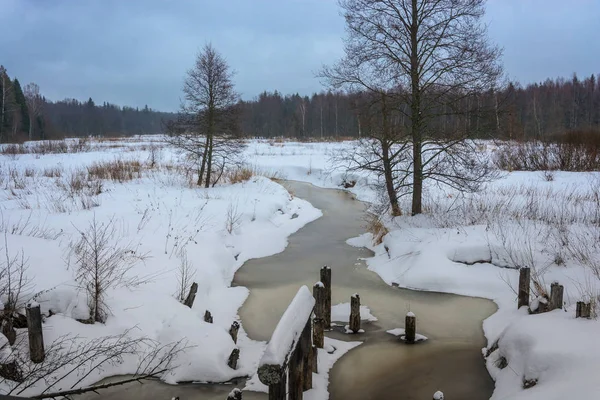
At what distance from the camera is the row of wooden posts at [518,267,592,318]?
546cm

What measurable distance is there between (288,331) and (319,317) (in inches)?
130

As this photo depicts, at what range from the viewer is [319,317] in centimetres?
674

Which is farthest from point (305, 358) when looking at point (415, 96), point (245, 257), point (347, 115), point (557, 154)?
point (347, 115)

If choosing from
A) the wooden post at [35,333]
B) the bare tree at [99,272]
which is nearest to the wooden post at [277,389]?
the wooden post at [35,333]

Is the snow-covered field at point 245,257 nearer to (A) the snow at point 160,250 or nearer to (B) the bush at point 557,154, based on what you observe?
(A) the snow at point 160,250

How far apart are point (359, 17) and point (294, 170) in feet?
62.9

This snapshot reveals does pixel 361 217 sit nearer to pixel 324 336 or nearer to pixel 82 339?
pixel 324 336

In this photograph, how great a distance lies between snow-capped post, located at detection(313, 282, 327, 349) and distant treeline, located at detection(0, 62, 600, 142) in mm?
7725

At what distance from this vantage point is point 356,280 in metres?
10.4

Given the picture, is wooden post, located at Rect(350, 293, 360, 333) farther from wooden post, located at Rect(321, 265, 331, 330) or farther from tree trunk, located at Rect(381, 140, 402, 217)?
tree trunk, located at Rect(381, 140, 402, 217)

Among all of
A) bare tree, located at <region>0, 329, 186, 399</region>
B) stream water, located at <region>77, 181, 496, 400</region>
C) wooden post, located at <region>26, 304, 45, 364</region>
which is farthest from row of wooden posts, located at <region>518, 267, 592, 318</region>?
wooden post, located at <region>26, 304, 45, 364</region>

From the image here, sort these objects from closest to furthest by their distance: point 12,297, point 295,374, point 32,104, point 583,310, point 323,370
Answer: point 295,374, point 583,310, point 12,297, point 323,370, point 32,104

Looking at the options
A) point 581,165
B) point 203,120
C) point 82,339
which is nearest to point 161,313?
point 82,339

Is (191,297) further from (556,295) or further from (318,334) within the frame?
(556,295)
